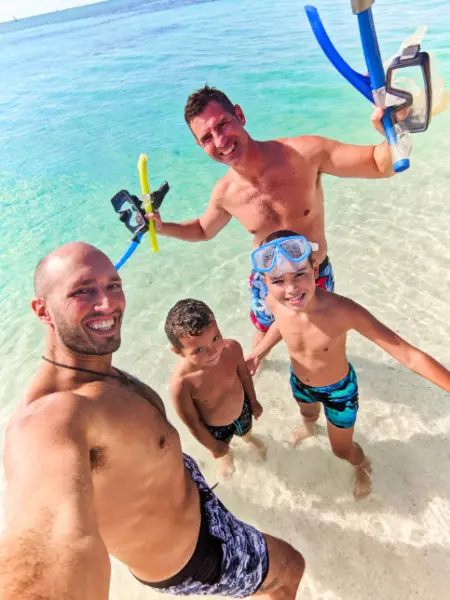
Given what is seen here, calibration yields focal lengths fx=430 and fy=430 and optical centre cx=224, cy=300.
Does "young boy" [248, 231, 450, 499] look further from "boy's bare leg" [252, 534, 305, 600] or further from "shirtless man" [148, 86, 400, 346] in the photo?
"boy's bare leg" [252, 534, 305, 600]

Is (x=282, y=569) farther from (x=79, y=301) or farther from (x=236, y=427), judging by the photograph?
(x=79, y=301)

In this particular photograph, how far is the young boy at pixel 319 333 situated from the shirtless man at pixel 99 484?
783 millimetres

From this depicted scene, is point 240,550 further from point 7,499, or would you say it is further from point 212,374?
point 7,499

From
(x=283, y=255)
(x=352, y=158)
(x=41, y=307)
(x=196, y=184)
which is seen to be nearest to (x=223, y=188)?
(x=352, y=158)

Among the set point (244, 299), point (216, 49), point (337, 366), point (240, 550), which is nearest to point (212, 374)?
point (337, 366)

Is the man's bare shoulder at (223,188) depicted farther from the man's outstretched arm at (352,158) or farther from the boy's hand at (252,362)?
the boy's hand at (252,362)

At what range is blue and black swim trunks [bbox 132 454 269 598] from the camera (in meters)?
1.71

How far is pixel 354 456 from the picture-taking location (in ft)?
8.68

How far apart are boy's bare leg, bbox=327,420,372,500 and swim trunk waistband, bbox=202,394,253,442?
504 mm

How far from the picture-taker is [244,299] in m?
4.46

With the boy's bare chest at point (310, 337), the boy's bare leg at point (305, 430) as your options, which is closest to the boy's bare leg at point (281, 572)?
the boy's bare chest at point (310, 337)

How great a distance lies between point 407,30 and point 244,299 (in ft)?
34.1

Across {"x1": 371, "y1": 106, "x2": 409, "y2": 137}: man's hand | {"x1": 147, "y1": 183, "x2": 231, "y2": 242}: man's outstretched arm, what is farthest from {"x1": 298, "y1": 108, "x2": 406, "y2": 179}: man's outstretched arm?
{"x1": 147, "y1": 183, "x2": 231, "y2": 242}: man's outstretched arm

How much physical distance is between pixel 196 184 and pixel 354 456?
537 centimetres
